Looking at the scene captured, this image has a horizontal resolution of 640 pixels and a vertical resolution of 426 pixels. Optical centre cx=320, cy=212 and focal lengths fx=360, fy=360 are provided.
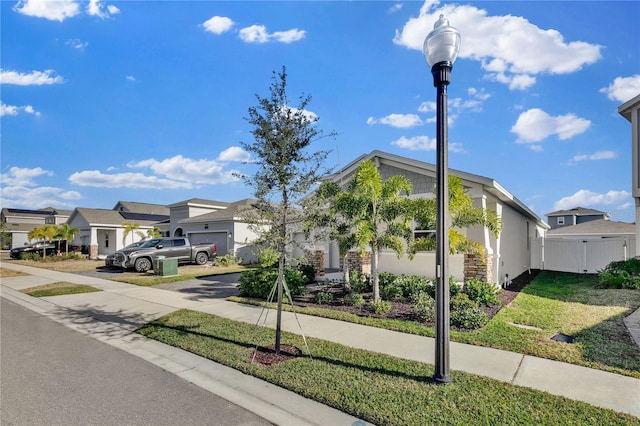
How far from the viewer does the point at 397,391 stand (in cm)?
420

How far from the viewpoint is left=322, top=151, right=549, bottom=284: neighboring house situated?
10492mm

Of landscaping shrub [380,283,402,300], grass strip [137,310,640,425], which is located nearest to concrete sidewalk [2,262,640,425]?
grass strip [137,310,640,425]

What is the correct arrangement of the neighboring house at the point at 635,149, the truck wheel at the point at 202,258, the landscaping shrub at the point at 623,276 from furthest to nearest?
the truck wheel at the point at 202,258
the neighboring house at the point at 635,149
the landscaping shrub at the point at 623,276

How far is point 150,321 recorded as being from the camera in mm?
8102

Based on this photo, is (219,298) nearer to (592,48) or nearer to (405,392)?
(405,392)

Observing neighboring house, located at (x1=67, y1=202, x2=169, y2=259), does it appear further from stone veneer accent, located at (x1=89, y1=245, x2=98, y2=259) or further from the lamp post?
the lamp post

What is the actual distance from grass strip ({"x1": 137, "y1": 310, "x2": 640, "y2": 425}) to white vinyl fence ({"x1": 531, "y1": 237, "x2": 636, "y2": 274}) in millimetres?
15531

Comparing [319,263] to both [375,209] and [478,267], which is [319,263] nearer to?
[375,209]

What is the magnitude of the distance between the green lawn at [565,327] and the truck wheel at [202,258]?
1214cm

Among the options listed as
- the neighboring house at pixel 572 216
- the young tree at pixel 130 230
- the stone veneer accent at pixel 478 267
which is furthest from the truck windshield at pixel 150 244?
the neighboring house at pixel 572 216

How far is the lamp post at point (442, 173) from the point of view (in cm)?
438

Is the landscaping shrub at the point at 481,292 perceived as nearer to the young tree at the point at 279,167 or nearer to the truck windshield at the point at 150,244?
the young tree at the point at 279,167

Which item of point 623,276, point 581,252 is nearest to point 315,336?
point 623,276

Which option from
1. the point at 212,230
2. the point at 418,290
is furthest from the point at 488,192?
the point at 212,230
